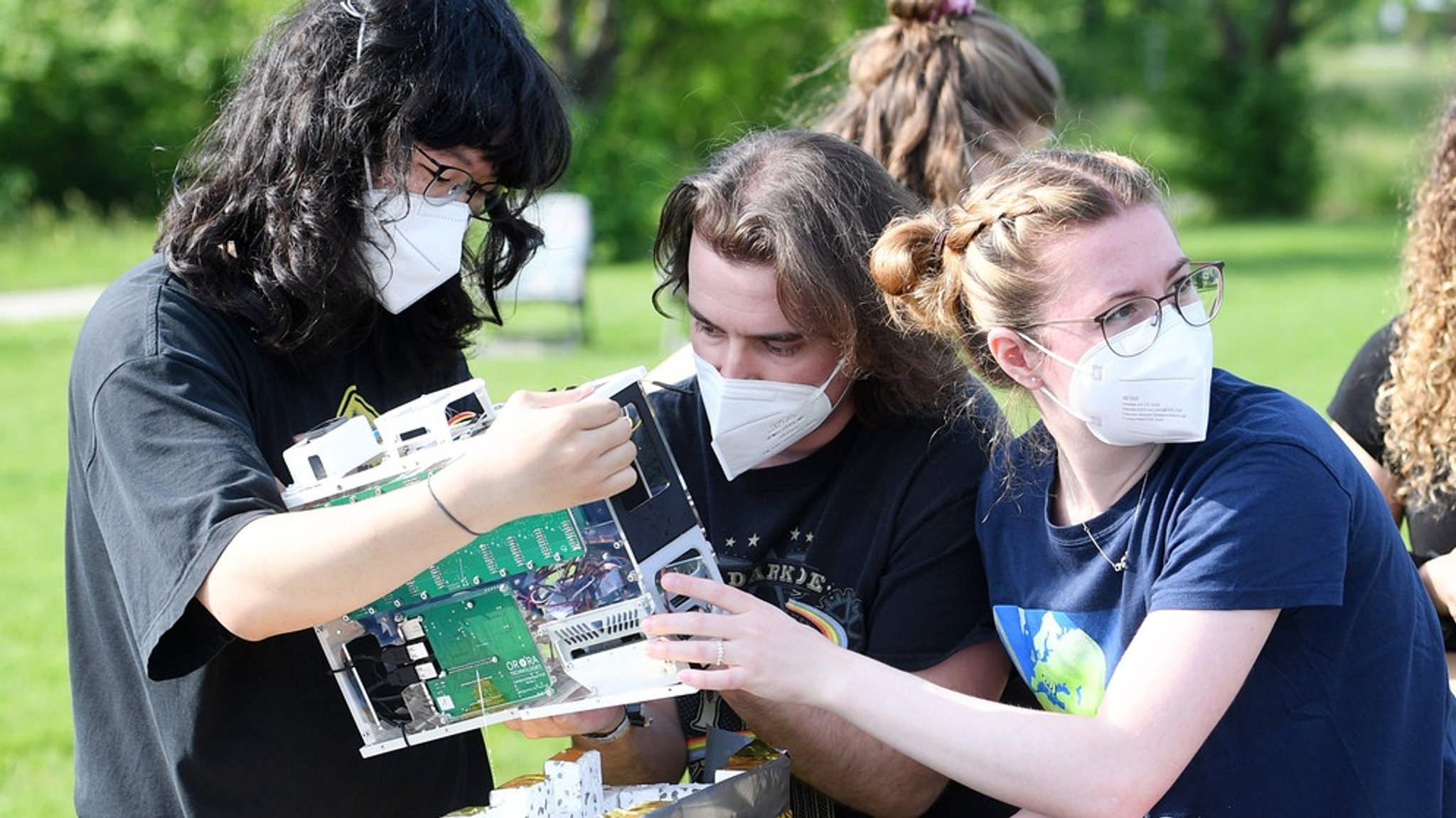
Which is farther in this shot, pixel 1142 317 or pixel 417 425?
pixel 1142 317

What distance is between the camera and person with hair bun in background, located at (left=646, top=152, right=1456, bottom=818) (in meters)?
2.06

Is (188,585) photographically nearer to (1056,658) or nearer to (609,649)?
(609,649)

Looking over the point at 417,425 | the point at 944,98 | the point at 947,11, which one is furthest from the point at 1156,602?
the point at 947,11

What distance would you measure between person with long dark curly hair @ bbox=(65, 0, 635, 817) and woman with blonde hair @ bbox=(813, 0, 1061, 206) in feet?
5.21

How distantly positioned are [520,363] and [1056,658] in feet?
33.8

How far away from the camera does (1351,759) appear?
212 cm

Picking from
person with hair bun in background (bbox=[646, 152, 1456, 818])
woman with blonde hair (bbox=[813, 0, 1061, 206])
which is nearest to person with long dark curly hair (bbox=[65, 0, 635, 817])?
person with hair bun in background (bbox=[646, 152, 1456, 818])

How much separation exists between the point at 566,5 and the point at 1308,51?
22.1m

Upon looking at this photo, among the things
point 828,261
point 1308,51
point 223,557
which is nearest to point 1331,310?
point 828,261

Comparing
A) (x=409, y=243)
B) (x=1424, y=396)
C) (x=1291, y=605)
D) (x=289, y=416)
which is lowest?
(x=1424, y=396)

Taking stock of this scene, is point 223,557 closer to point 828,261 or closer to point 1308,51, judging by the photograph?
point 828,261

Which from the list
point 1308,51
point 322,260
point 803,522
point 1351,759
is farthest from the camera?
point 1308,51

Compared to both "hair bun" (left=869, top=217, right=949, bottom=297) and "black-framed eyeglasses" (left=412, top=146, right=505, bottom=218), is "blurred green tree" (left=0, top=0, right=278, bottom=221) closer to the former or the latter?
"black-framed eyeglasses" (left=412, top=146, right=505, bottom=218)

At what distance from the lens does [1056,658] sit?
236 centimetres
